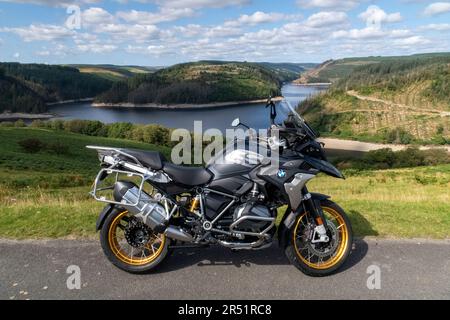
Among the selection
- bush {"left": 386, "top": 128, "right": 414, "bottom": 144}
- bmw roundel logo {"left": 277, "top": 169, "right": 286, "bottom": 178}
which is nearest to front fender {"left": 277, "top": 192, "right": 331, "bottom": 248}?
bmw roundel logo {"left": 277, "top": 169, "right": 286, "bottom": 178}

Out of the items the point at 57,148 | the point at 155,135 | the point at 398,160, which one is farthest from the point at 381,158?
the point at 57,148

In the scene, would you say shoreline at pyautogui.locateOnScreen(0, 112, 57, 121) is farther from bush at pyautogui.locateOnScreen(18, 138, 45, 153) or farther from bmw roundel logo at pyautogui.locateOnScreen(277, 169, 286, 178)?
bmw roundel logo at pyautogui.locateOnScreen(277, 169, 286, 178)

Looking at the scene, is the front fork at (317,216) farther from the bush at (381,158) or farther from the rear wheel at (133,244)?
the bush at (381,158)

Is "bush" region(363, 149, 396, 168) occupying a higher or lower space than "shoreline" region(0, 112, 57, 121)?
lower

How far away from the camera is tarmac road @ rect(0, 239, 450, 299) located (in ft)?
14.2

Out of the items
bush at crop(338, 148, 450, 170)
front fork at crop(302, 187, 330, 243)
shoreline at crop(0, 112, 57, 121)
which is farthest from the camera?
shoreline at crop(0, 112, 57, 121)

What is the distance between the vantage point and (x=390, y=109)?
152m

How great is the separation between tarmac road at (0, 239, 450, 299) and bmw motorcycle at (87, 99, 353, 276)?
0.84 feet

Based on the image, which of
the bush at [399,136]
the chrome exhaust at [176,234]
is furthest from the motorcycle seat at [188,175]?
the bush at [399,136]

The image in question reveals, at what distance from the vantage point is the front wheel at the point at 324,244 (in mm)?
4930

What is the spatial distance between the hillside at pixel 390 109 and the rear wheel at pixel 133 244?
11184cm

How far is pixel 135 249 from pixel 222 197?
142cm
